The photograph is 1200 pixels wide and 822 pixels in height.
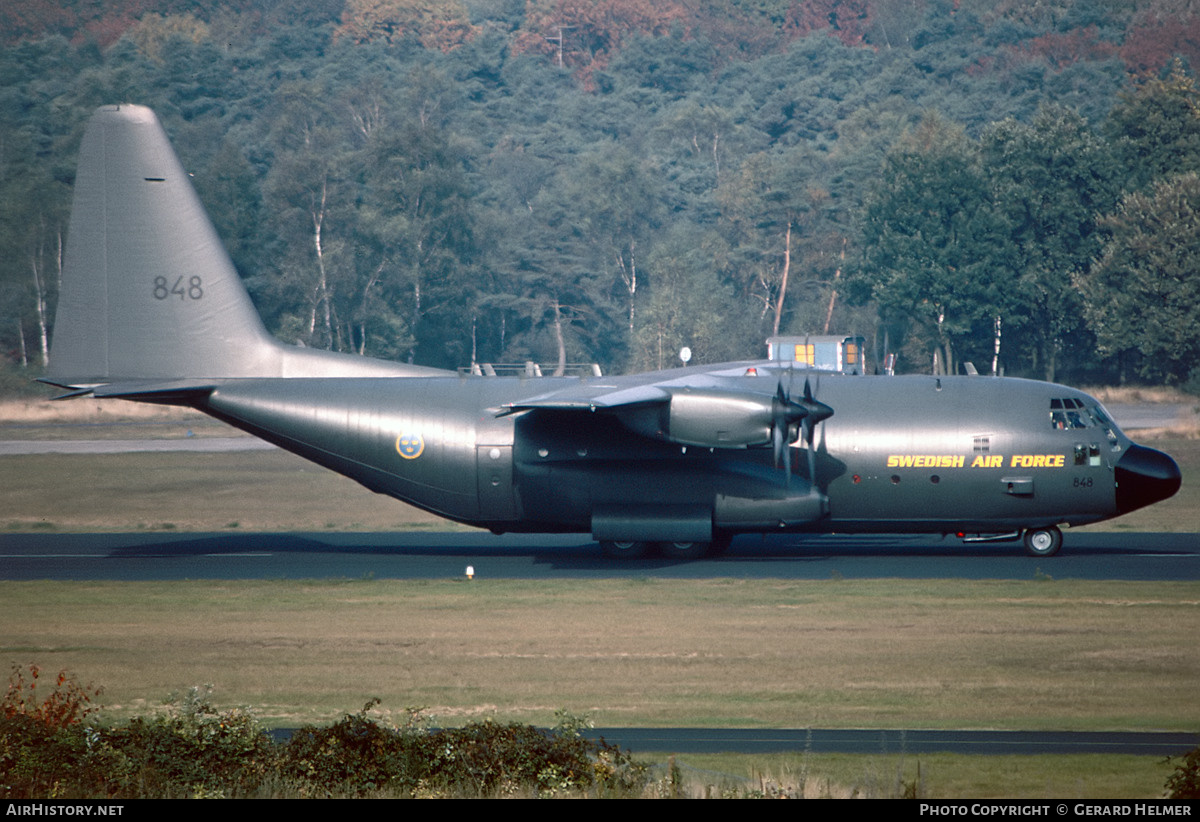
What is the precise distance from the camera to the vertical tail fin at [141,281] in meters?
28.4

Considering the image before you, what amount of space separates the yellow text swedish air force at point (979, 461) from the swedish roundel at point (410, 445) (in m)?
10.2

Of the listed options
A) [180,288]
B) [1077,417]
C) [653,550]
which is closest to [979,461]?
[1077,417]

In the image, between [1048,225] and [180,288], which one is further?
[1048,225]

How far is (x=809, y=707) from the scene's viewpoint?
54.5ft

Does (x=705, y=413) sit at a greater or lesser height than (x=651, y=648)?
greater

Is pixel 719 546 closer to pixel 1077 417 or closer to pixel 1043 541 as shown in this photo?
pixel 1043 541

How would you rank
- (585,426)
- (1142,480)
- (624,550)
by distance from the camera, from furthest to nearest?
1. (624,550)
2. (585,426)
3. (1142,480)

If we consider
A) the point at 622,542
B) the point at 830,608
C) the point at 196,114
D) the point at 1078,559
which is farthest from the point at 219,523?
the point at 196,114

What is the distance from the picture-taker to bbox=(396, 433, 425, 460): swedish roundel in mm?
28406

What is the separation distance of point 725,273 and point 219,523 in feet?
245

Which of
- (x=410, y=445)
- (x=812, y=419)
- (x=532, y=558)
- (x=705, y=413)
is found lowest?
(x=532, y=558)

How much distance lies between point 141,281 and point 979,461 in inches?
739

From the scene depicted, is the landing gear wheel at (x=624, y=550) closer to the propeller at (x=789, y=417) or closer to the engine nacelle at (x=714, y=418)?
the engine nacelle at (x=714, y=418)

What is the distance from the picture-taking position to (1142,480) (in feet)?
88.6
